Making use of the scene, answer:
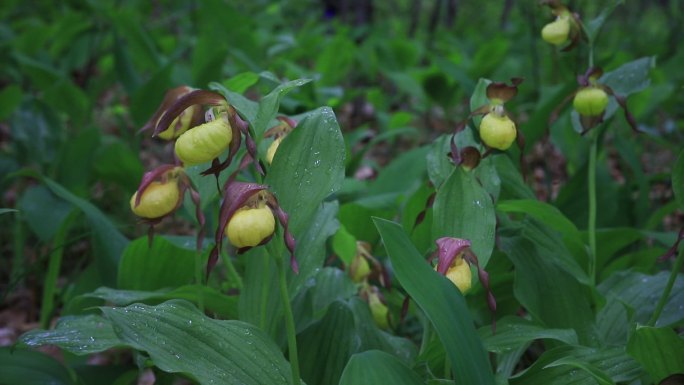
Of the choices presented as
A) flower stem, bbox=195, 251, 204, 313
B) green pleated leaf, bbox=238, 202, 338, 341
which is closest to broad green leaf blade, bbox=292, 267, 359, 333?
green pleated leaf, bbox=238, 202, 338, 341

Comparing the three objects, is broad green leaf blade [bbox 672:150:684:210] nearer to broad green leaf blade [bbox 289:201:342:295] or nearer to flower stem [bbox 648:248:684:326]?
flower stem [bbox 648:248:684:326]

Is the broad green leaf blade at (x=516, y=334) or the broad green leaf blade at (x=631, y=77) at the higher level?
the broad green leaf blade at (x=631, y=77)

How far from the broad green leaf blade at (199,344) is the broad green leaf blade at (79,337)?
127 millimetres

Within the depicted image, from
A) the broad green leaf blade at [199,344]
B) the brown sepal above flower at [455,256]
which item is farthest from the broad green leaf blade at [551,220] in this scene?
the broad green leaf blade at [199,344]

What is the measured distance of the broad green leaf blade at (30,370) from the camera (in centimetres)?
130

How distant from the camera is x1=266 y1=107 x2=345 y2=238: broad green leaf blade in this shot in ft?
3.56

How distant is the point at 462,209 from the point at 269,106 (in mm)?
390

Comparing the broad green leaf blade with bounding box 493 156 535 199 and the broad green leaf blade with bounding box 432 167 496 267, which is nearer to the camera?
the broad green leaf blade with bounding box 432 167 496 267

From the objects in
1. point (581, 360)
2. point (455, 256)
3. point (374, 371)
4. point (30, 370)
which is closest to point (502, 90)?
point (455, 256)

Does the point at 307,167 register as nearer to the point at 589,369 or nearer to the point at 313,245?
the point at 313,245

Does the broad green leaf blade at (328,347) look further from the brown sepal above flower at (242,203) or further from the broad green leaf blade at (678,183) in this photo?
the broad green leaf blade at (678,183)

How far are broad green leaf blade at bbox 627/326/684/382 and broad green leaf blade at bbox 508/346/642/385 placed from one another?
6 cm

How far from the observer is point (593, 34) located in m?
1.54

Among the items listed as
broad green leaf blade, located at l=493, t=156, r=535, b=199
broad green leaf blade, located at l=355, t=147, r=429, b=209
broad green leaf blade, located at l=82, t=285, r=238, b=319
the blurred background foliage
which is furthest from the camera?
broad green leaf blade, located at l=355, t=147, r=429, b=209
